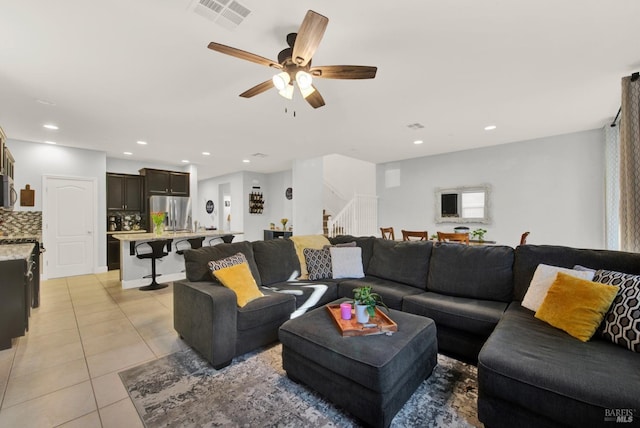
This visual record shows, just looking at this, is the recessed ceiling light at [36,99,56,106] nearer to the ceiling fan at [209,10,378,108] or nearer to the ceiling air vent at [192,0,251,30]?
the ceiling air vent at [192,0,251,30]

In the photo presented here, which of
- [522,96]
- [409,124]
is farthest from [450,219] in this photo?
[522,96]

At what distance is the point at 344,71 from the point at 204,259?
2150 millimetres

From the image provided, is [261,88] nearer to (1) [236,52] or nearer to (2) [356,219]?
(1) [236,52]

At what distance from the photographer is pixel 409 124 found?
429 cm

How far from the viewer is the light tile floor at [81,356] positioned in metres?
1.75

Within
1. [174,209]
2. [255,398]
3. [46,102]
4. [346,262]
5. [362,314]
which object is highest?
[46,102]

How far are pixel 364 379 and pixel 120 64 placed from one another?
127 inches

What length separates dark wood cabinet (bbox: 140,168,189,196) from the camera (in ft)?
22.3

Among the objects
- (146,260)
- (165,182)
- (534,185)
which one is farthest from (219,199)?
(534,185)

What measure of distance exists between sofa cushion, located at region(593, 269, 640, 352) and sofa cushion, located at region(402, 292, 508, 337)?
0.62m

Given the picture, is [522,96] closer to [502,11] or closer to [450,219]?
[502,11]

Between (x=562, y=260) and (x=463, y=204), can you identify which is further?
(x=463, y=204)

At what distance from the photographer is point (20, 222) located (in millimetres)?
5078

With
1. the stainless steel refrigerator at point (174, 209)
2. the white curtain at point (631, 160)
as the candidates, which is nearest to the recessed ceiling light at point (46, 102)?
the stainless steel refrigerator at point (174, 209)
